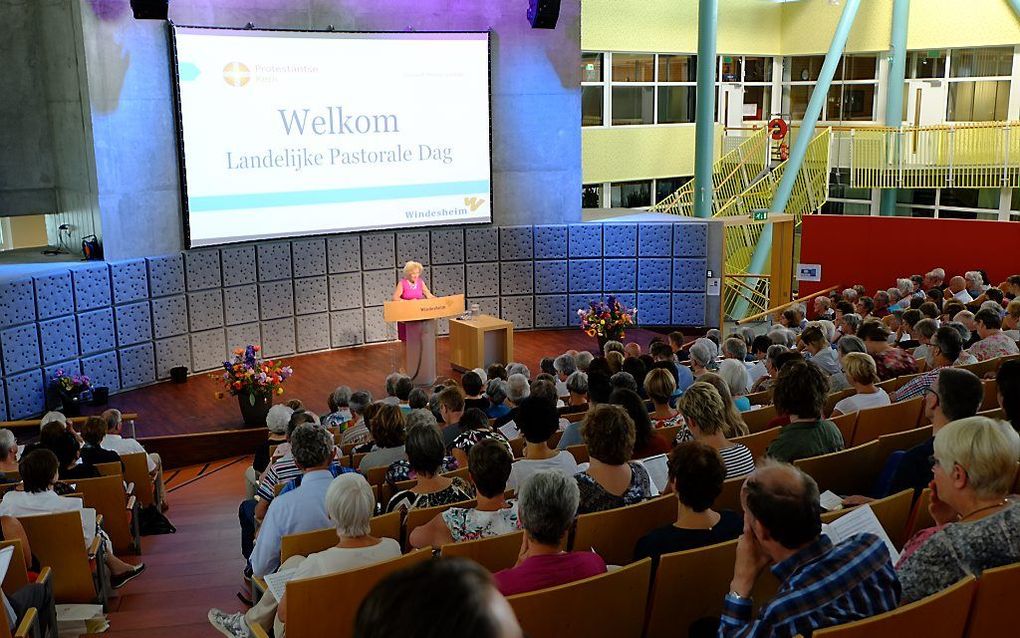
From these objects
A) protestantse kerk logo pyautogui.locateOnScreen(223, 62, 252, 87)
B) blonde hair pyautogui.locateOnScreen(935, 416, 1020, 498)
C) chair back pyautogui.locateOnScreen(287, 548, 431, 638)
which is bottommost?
chair back pyautogui.locateOnScreen(287, 548, 431, 638)

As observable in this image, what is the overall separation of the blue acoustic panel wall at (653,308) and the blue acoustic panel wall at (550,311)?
3.51ft

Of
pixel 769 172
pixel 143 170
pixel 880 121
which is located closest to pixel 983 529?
pixel 143 170

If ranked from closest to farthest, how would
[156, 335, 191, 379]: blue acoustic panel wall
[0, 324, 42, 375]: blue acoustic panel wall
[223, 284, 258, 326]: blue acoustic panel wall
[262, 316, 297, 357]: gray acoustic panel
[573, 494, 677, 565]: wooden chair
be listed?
[573, 494, 677, 565]: wooden chair
[0, 324, 42, 375]: blue acoustic panel wall
[156, 335, 191, 379]: blue acoustic panel wall
[223, 284, 258, 326]: blue acoustic panel wall
[262, 316, 297, 357]: gray acoustic panel

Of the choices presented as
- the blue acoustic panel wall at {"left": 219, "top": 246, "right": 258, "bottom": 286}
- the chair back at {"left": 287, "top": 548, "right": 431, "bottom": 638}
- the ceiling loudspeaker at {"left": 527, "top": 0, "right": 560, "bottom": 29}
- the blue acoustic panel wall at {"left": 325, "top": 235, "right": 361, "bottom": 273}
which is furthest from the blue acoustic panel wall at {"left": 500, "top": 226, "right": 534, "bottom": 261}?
the chair back at {"left": 287, "top": 548, "right": 431, "bottom": 638}

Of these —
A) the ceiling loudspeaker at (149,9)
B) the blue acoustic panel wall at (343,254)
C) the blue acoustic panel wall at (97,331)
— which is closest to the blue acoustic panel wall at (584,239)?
the blue acoustic panel wall at (343,254)

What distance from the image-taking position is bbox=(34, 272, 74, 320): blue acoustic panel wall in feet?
30.7

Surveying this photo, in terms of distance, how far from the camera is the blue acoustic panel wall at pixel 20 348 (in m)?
9.12

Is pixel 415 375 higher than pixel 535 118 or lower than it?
lower

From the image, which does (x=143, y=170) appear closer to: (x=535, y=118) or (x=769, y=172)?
(x=535, y=118)

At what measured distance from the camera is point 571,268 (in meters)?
13.2

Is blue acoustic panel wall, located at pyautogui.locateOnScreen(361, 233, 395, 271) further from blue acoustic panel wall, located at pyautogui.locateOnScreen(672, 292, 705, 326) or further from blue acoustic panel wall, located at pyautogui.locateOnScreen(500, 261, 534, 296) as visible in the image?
blue acoustic panel wall, located at pyautogui.locateOnScreen(672, 292, 705, 326)

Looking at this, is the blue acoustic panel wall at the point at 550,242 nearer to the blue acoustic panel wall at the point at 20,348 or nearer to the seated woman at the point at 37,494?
the blue acoustic panel wall at the point at 20,348

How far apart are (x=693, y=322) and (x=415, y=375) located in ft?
15.5

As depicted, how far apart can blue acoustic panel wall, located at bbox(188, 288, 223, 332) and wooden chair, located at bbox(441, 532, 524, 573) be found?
7.98 m
